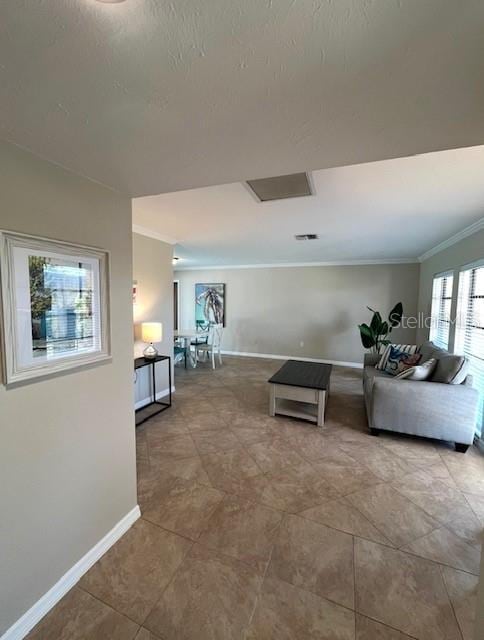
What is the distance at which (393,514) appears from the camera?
1919 millimetres

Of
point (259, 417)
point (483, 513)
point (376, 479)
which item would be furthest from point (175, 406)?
point (483, 513)

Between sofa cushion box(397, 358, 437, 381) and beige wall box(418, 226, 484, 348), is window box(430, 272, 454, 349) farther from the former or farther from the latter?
sofa cushion box(397, 358, 437, 381)

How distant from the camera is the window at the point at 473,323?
300cm

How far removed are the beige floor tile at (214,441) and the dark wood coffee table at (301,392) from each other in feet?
2.50

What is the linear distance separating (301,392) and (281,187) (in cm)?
230

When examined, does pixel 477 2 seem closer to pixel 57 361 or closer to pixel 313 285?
pixel 57 361

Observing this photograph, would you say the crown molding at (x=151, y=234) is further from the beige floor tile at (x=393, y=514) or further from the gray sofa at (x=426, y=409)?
the beige floor tile at (x=393, y=514)

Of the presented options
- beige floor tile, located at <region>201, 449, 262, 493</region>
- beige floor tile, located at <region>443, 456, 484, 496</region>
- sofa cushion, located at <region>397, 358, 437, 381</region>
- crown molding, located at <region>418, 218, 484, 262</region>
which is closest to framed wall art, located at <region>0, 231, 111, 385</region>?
beige floor tile, located at <region>201, 449, 262, 493</region>

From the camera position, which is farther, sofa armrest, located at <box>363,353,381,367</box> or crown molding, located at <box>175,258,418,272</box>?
crown molding, located at <box>175,258,418,272</box>

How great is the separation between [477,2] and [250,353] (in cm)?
670

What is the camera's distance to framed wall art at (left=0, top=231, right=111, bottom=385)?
1.12m

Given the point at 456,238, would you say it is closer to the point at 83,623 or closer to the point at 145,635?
the point at 145,635

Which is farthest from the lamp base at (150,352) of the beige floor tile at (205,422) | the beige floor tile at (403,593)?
the beige floor tile at (403,593)

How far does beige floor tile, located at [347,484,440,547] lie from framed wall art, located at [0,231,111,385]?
2078mm
